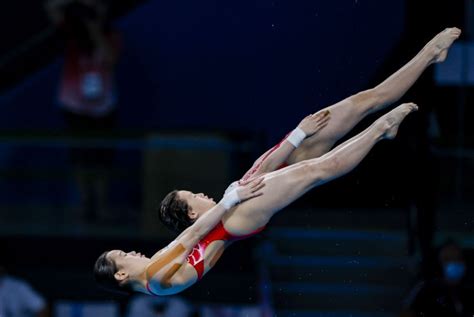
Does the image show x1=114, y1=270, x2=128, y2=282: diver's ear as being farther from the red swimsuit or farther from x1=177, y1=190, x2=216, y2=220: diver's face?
x1=177, y1=190, x2=216, y2=220: diver's face

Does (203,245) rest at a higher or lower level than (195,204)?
Answer: lower

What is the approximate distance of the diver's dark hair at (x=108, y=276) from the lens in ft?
23.7

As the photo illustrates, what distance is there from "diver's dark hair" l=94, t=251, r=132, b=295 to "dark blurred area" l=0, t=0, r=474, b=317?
2.11 meters

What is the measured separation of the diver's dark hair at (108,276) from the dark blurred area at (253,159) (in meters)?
2.11

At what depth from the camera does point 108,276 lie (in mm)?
7238

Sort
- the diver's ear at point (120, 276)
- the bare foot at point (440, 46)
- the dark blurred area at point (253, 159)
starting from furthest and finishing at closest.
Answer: the dark blurred area at point (253, 159) < the bare foot at point (440, 46) < the diver's ear at point (120, 276)

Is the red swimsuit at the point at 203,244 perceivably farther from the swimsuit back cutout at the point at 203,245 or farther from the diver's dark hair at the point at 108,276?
the diver's dark hair at the point at 108,276

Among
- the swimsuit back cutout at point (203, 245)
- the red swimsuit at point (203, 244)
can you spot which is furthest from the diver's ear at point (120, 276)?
the swimsuit back cutout at point (203, 245)

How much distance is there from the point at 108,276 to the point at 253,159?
2828 mm

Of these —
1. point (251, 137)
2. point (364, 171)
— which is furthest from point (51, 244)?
point (364, 171)

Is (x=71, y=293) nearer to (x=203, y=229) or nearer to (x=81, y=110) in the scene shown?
(x=81, y=110)

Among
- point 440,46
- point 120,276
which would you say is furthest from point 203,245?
point 440,46

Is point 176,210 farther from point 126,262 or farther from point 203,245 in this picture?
point 126,262

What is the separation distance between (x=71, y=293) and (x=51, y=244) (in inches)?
17.5
